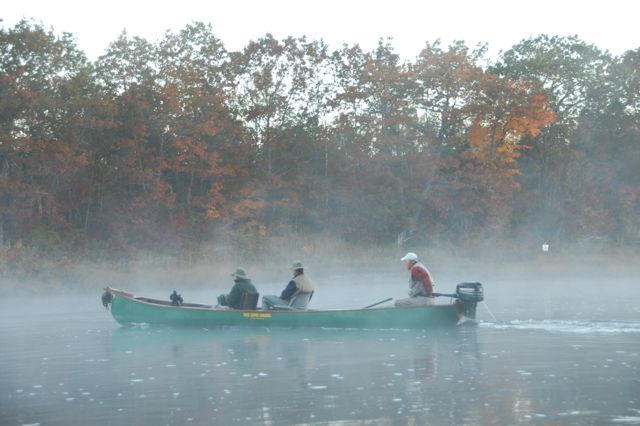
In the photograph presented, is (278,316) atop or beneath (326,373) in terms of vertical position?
atop

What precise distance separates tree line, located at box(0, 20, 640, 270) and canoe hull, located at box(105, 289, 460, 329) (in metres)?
12.2

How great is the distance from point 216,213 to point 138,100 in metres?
5.48

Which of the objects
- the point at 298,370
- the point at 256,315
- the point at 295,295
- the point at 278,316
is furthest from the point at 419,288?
the point at 298,370

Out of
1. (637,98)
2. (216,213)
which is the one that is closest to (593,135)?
(637,98)

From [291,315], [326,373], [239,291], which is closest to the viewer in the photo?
[326,373]

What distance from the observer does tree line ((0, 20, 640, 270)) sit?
121 ft

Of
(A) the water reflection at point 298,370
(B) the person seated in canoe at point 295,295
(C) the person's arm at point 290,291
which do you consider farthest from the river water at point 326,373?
(C) the person's arm at point 290,291

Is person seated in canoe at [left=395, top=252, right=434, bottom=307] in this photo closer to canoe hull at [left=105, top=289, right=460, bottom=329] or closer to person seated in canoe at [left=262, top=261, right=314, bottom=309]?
canoe hull at [left=105, top=289, right=460, bottom=329]

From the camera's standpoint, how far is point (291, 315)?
21859mm

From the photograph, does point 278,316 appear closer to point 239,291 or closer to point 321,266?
point 239,291

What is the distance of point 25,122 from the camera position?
36344 millimetres

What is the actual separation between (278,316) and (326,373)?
19.8 ft

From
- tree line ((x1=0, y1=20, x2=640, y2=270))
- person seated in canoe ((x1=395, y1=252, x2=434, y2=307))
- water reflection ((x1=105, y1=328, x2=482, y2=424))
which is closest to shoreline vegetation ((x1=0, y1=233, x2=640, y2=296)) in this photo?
tree line ((x1=0, y1=20, x2=640, y2=270))

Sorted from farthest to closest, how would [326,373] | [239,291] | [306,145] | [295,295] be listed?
1. [306,145]
2. [239,291]
3. [295,295]
4. [326,373]
